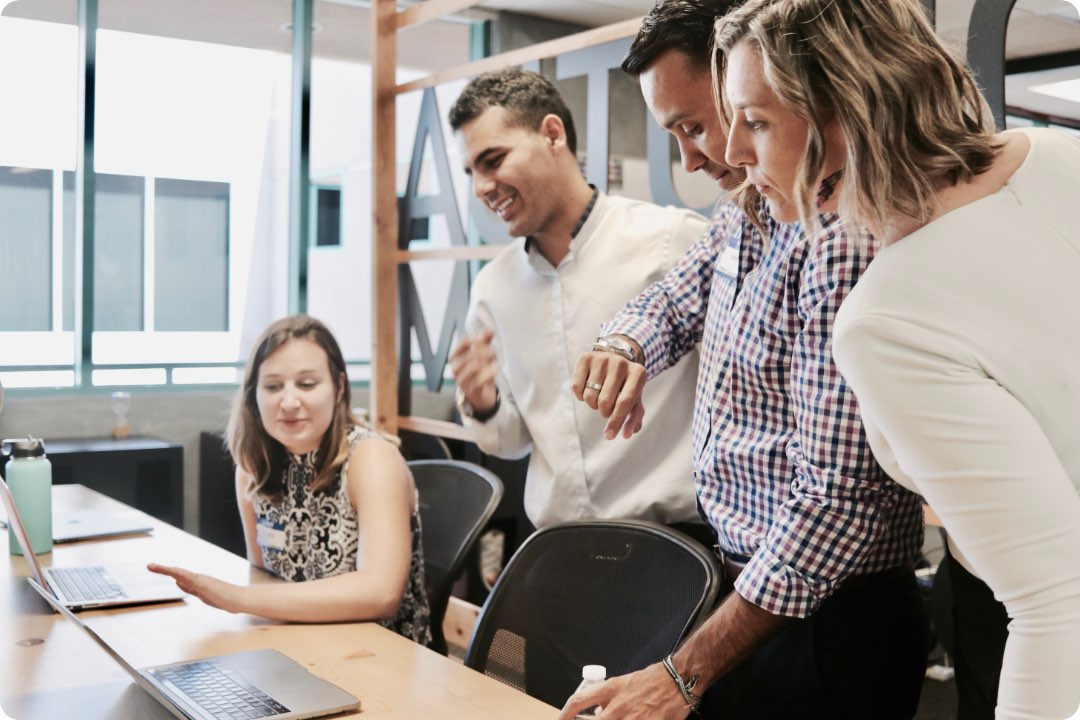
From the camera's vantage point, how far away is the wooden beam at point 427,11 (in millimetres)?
3877

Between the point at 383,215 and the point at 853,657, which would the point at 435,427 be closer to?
the point at 383,215

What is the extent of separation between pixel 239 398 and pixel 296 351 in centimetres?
20

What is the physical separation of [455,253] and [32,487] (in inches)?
75.8

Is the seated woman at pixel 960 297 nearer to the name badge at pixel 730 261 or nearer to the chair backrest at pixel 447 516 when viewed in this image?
the name badge at pixel 730 261

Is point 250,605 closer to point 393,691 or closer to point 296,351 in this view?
point 393,691

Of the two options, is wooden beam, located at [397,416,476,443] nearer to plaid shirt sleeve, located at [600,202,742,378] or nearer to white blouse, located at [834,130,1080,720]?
plaid shirt sleeve, located at [600,202,742,378]

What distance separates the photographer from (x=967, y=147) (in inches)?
38.1

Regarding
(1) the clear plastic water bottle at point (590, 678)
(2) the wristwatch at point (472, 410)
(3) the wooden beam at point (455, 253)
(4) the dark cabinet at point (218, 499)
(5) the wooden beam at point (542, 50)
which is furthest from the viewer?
(4) the dark cabinet at point (218, 499)

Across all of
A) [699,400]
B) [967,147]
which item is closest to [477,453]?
[699,400]

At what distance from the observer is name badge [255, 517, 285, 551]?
6.99 feet

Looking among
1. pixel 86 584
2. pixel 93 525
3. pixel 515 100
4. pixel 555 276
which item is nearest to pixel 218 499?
pixel 93 525

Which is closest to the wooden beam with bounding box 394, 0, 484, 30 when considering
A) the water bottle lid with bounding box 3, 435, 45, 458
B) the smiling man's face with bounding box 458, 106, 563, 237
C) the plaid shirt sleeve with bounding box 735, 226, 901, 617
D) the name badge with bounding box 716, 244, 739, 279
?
the smiling man's face with bounding box 458, 106, 563, 237

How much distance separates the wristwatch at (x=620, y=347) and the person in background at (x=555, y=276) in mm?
528

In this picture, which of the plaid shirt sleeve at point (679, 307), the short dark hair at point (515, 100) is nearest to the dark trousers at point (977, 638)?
the plaid shirt sleeve at point (679, 307)
